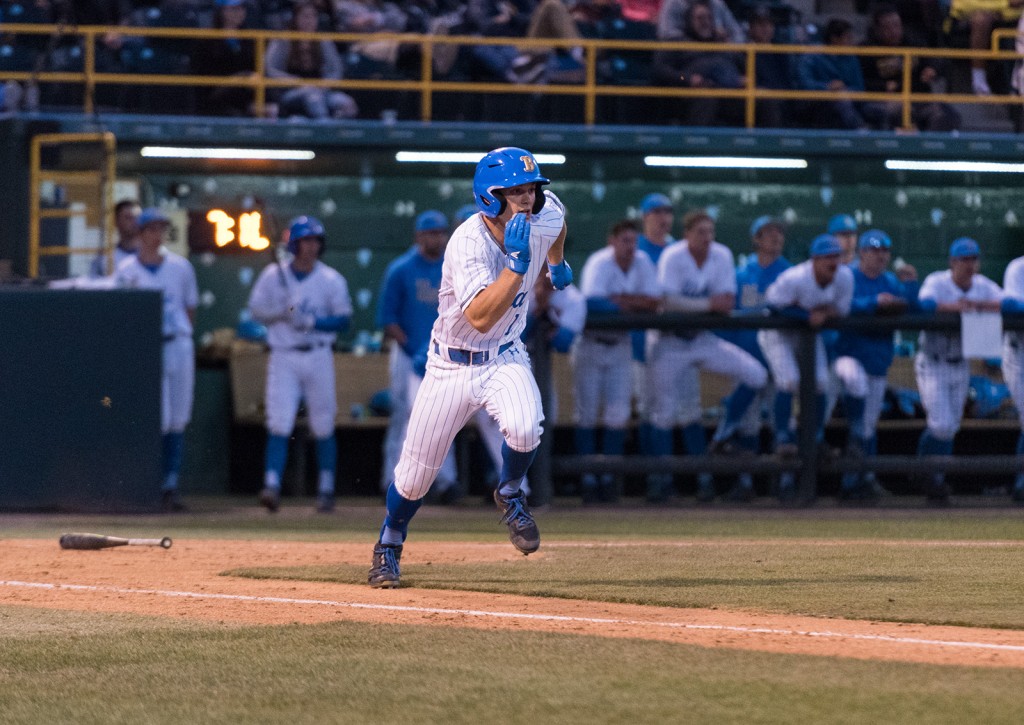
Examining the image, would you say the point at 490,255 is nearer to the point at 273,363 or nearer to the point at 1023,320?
the point at 273,363

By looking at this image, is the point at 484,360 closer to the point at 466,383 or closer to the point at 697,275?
the point at 466,383

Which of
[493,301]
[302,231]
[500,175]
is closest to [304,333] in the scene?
[302,231]

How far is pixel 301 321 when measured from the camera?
11.7 metres

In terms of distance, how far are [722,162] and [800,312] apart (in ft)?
10.5

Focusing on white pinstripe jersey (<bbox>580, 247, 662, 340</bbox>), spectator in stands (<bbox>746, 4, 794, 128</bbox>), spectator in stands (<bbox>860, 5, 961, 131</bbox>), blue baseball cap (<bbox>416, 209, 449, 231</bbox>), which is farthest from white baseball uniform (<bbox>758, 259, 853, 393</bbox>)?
spectator in stands (<bbox>860, 5, 961, 131</bbox>)

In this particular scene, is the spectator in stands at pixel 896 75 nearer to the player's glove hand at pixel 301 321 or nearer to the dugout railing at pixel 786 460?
the dugout railing at pixel 786 460

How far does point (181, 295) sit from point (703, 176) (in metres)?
5.16

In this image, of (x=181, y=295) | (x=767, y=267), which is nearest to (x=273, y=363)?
(x=181, y=295)

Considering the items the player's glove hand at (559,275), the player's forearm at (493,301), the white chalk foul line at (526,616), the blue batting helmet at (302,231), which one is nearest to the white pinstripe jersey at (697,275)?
the blue batting helmet at (302,231)

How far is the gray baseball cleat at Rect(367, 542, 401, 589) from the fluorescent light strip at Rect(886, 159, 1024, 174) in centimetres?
909

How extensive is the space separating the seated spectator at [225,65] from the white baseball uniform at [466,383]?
25.8 feet

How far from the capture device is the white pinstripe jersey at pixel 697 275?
12.2 m

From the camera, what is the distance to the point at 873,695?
436 cm

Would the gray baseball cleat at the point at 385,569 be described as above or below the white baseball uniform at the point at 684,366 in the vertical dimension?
below
